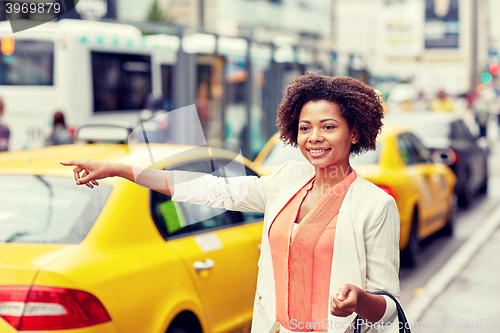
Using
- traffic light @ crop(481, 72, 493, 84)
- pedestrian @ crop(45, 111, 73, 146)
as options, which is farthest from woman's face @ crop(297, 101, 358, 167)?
traffic light @ crop(481, 72, 493, 84)

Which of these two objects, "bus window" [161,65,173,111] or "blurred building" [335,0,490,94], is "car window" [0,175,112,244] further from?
"blurred building" [335,0,490,94]

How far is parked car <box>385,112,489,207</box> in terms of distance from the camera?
10508 millimetres

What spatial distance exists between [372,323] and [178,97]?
9.48m

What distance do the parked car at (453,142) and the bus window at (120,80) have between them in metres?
6.15

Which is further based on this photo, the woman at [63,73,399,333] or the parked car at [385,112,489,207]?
the parked car at [385,112,489,207]

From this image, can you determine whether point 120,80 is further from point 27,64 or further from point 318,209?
point 318,209

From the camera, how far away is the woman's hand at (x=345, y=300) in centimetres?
188

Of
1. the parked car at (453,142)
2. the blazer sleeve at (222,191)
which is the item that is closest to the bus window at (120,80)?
the parked car at (453,142)

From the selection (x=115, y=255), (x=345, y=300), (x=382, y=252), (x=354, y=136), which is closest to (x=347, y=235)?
(x=382, y=252)

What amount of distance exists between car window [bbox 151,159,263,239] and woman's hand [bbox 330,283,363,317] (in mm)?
1589

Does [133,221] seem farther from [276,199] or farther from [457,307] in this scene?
[457,307]

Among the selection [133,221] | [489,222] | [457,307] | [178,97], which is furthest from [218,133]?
[133,221]

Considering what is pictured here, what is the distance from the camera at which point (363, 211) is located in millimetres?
2100

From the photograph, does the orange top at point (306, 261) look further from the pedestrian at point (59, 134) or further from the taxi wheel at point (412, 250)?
the pedestrian at point (59, 134)
